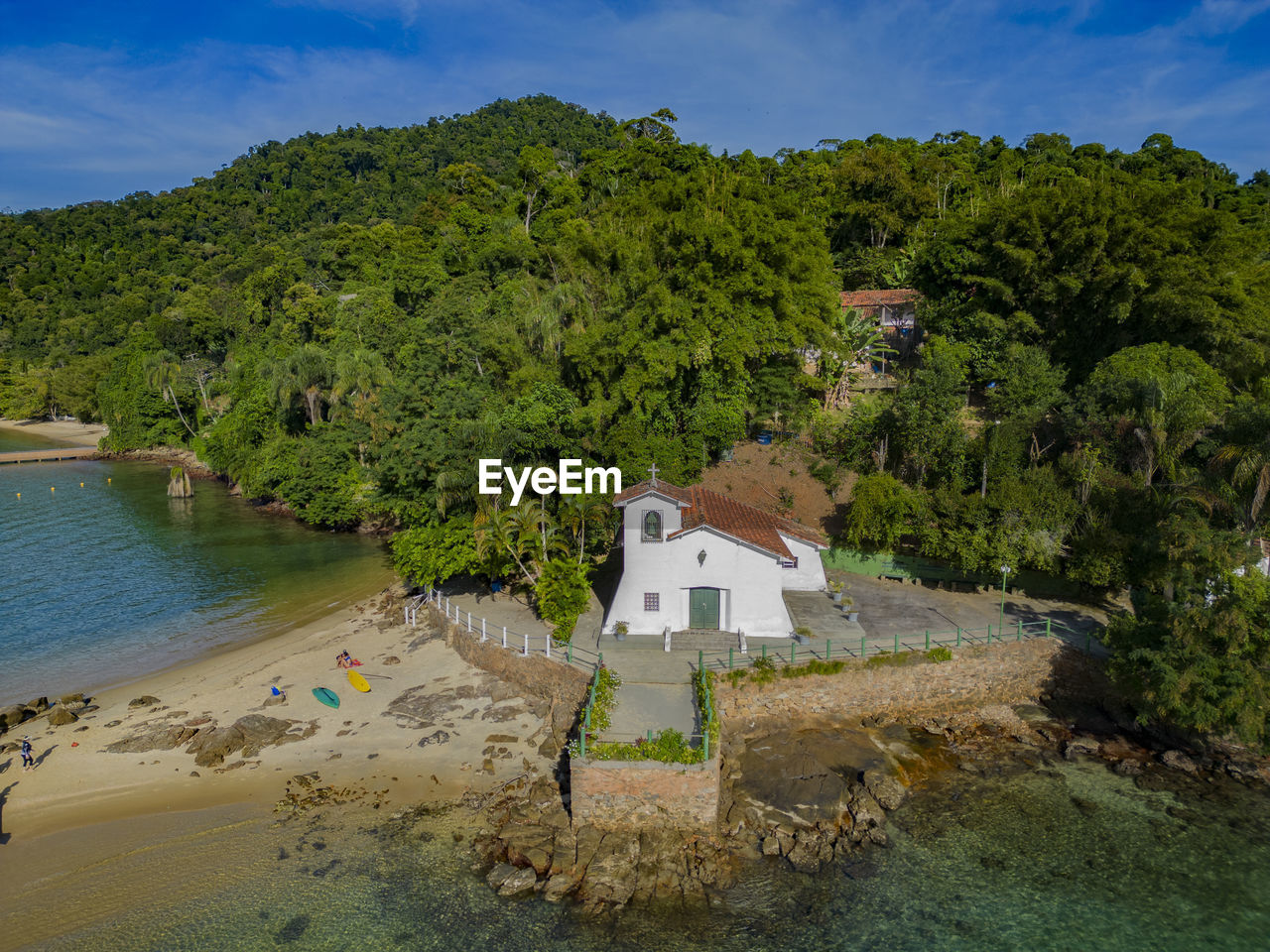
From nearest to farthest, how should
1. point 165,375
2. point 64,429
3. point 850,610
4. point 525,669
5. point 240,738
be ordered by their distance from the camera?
point 240,738 < point 525,669 < point 850,610 < point 165,375 < point 64,429

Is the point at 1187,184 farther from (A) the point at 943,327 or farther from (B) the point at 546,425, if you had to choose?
(B) the point at 546,425

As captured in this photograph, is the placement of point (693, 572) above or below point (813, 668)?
Result: above

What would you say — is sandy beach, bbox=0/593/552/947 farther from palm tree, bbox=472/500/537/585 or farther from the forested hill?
the forested hill

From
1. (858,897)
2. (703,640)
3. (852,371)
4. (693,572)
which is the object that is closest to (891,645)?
(703,640)

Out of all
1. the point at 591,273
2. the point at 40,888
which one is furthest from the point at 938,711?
the point at 591,273

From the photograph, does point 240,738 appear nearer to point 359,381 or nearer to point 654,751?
point 654,751

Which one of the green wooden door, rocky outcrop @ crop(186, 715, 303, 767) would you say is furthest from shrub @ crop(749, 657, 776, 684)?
rocky outcrop @ crop(186, 715, 303, 767)
